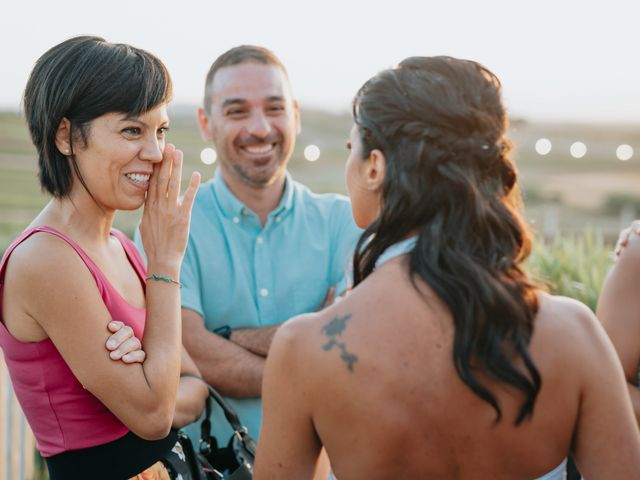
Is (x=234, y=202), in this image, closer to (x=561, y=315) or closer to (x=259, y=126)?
(x=259, y=126)

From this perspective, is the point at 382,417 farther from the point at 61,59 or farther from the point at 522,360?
the point at 61,59

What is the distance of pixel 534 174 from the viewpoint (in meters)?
13.8

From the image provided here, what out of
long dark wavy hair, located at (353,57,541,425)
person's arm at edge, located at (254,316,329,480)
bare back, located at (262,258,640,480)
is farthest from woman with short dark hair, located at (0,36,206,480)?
A: long dark wavy hair, located at (353,57,541,425)

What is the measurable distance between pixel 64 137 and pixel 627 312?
1786 mm

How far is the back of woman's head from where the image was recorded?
87.5 inches

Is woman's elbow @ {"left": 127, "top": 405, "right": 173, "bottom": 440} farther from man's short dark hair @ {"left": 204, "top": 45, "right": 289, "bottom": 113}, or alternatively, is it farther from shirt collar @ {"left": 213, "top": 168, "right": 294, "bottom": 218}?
man's short dark hair @ {"left": 204, "top": 45, "right": 289, "bottom": 113}

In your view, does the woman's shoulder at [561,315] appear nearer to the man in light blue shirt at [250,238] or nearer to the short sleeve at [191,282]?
the man in light blue shirt at [250,238]

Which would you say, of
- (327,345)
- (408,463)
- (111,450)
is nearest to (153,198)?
(111,450)

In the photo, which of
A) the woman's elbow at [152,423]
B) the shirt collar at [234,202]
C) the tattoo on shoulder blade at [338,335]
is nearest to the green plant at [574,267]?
the shirt collar at [234,202]

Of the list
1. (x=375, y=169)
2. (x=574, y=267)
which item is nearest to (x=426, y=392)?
(x=375, y=169)

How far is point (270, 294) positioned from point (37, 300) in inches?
57.9

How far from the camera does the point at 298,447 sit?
1.79 m

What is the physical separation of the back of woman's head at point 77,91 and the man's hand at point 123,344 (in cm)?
46

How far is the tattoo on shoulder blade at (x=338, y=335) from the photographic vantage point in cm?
167
